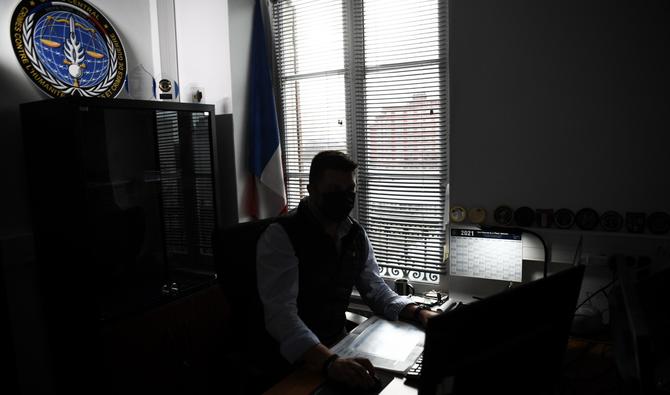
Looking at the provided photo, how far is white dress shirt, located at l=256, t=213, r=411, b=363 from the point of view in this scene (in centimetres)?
148

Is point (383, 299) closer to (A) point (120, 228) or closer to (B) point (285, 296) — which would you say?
(B) point (285, 296)

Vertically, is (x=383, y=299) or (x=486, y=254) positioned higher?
(x=486, y=254)

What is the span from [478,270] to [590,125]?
2.75 feet

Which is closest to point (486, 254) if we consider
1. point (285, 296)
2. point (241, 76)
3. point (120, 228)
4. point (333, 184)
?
point (333, 184)

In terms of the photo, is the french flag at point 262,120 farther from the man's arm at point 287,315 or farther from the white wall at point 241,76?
the man's arm at point 287,315

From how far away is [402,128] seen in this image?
260 centimetres

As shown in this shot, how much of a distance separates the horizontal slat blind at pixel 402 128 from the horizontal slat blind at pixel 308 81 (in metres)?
0.16

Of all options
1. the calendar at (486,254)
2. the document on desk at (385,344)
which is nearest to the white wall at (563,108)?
the calendar at (486,254)

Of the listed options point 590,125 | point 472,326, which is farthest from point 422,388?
point 590,125

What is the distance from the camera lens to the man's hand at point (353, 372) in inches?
48.7

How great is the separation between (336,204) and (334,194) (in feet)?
0.14

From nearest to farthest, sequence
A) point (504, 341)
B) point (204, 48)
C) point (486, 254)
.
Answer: point (504, 341) → point (486, 254) → point (204, 48)

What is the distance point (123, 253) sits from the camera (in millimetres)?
2201

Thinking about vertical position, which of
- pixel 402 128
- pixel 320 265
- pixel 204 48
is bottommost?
pixel 320 265
